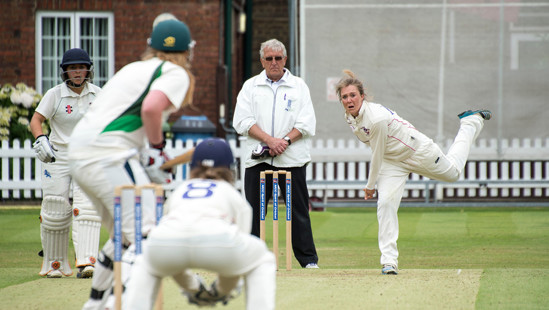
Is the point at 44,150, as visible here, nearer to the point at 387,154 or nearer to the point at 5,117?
the point at 387,154

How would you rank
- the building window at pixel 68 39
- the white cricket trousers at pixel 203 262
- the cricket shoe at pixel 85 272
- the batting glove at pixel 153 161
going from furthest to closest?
1. the building window at pixel 68 39
2. the cricket shoe at pixel 85 272
3. the batting glove at pixel 153 161
4. the white cricket trousers at pixel 203 262

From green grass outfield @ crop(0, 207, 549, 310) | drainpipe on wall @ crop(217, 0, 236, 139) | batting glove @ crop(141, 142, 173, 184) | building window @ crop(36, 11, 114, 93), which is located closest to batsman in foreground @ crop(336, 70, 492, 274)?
green grass outfield @ crop(0, 207, 549, 310)

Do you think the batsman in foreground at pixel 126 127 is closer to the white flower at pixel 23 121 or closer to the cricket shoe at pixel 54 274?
the cricket shoe at pixel 54 274

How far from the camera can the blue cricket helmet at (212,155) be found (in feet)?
14.5

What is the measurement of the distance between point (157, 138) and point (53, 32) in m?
11.5

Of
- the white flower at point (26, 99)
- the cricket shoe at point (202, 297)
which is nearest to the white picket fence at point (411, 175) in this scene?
the white flower at point (26, 99)

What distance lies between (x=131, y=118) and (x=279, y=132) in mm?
3144

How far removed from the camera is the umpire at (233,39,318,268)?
7844 mm

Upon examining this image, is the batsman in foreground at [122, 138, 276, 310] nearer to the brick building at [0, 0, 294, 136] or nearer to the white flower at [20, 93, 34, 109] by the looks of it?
the white flower at [20, 93, 34, 109]

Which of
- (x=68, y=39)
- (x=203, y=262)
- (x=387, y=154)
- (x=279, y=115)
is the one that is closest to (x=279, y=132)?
(x=279, y=115)

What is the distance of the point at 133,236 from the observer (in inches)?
192

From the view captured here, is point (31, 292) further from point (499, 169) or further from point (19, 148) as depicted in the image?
point (499, 169)

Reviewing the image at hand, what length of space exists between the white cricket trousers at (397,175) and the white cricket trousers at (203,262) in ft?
9.74

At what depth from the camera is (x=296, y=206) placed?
7.95 meters
